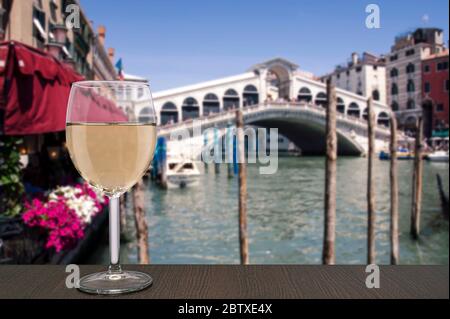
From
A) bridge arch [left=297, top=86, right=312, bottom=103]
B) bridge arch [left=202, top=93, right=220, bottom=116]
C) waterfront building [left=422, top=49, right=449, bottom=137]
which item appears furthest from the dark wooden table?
bridge arch [left=297, top=86, right=312, bottom=103]

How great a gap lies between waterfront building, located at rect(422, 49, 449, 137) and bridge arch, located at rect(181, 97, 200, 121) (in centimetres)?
1340

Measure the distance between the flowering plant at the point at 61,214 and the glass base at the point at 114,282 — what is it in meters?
3.17

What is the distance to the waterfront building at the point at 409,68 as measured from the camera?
99.6 ft


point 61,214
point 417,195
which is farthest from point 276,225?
point 61,214

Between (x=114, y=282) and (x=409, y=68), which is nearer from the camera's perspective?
(x=114, y=282)

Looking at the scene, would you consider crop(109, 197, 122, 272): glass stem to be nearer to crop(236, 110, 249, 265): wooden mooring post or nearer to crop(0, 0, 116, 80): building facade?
crop(0, 0, 116, 80): building facade

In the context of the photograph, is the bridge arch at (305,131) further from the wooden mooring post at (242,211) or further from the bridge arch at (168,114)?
the wooden mooring post at (242,211)

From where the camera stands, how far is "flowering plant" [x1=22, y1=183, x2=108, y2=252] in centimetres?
359

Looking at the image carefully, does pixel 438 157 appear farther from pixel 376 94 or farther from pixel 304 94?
pixel 304 94

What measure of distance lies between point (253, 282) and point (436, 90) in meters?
31.5

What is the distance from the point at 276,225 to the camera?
936 centimetres

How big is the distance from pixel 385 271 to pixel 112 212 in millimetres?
286

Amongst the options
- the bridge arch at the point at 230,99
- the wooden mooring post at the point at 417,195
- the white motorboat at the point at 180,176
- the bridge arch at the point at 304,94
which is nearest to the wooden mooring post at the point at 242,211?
A: the wooden mooring post at the point at 417,195

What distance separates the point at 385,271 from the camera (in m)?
0.54
